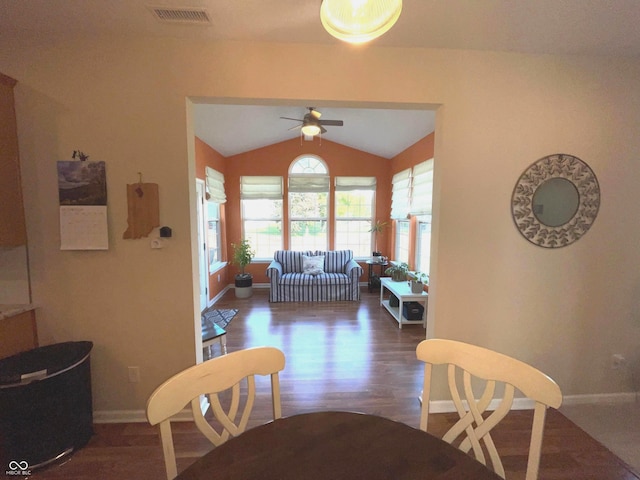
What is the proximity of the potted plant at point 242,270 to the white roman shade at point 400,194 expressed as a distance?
116 inches

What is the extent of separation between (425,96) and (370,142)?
3.20 meters

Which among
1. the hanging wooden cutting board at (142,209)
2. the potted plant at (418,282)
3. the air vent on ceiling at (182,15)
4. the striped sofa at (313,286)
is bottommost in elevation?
the striped sofa at (313,286)

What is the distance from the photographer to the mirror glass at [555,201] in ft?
6.23

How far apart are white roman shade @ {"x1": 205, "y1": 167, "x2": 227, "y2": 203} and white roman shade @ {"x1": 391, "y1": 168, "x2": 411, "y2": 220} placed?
3.33m

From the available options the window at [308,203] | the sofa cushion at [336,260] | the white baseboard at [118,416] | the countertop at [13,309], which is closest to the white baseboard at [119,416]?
the white baseboard at [118,416]

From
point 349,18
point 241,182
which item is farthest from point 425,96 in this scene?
point 241,182

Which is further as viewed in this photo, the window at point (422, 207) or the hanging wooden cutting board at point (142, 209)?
the window at point (422, 207)

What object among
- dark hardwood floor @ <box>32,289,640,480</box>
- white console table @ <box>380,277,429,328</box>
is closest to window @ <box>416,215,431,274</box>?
white console table @ <box>380,277,429,328</box>

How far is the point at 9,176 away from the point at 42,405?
139 centimetres

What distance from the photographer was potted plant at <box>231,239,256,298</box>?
4.91m

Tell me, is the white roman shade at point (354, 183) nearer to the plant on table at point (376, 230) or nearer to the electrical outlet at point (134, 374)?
the plant on table at point (376, 230)

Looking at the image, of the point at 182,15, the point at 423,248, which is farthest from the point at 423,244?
the point at 182,15

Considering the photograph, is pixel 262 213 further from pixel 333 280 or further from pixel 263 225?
pixel 333 280

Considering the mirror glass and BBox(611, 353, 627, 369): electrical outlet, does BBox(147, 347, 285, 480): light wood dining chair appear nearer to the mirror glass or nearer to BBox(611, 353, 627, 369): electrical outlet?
the mirror glass
